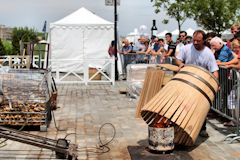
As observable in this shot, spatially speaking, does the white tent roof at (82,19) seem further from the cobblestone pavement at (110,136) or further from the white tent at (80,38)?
the cobblestone pavement at (110,136)

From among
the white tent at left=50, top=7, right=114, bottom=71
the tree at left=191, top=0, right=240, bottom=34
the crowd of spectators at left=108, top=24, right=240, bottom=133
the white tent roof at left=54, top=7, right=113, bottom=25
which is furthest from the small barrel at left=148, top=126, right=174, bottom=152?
the tree at left=191, top=0, right=240, bottom=34

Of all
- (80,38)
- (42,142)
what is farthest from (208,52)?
(80,38)

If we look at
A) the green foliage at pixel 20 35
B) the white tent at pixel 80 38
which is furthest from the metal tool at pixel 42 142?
the green foliage at pixel 20 35

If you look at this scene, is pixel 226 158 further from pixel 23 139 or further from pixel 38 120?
pixel 38 120

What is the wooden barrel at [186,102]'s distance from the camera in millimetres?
6266

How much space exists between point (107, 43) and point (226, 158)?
17.1 m

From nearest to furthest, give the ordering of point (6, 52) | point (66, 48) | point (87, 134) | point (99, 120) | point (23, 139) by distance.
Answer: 1. point (23, 139)
2. point (87, 134)
3. point (99, 120)
4. point (66, 48)
5. point (6, 52)

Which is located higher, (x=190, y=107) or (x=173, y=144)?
(x=190, y=107)

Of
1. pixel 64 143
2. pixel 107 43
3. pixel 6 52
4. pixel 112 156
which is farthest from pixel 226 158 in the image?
pixel 6 52

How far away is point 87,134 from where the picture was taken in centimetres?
812

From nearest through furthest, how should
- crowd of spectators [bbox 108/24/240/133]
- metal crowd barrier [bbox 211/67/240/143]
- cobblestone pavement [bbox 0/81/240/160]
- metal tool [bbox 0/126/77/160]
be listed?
metal tool [bbox 0/126/77/160]
cobblestone pavement [bbox 0/81/240/160]
crowd of spectators [bbox 108/24/240/133]
metal crowd barrier [bbox 211/67/240/143]

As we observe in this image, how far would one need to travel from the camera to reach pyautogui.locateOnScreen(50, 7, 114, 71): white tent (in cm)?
2275

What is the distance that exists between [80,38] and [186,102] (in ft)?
56.0

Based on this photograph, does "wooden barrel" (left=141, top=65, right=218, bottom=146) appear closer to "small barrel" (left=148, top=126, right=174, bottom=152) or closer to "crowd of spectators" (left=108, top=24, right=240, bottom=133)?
"small barrel" (left=148, top=126, right=174, bottom=152)
